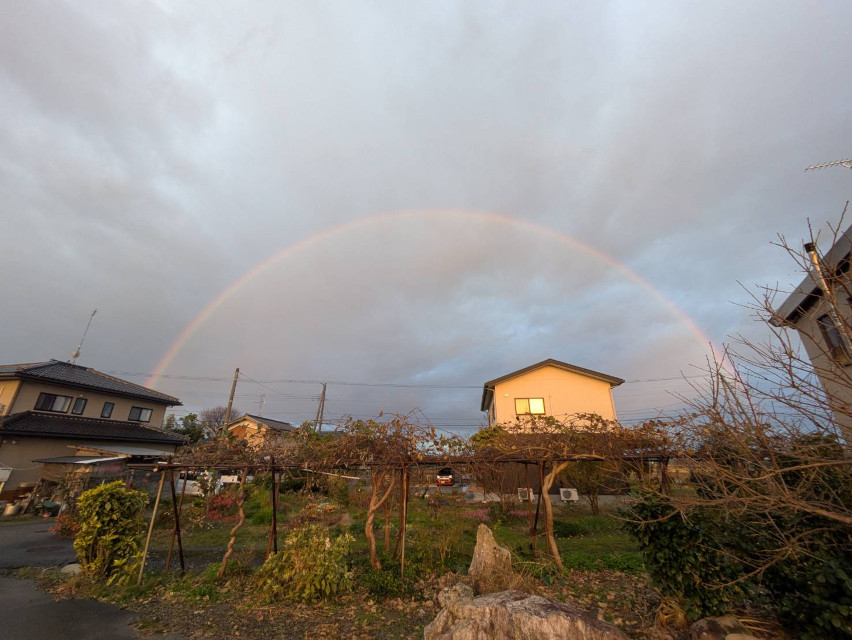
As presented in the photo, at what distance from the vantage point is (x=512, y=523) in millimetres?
14172

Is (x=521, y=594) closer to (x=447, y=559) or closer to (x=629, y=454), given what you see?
(x=447, y=559)

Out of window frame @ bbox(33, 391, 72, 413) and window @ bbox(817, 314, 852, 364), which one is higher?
window frame @ bbox(33, 391, 72, 413)

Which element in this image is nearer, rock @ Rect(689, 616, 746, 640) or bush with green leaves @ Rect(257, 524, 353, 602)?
rock @ Rect(689, 616, 746, 640)

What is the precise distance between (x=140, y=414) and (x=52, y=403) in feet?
21.0

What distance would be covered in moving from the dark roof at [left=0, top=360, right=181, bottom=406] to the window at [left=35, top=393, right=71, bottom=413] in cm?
93

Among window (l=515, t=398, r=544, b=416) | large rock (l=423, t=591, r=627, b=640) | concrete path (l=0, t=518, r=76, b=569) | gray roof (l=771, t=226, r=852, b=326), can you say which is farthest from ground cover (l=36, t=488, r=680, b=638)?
window (l=515, t=398, r=544, b=416)

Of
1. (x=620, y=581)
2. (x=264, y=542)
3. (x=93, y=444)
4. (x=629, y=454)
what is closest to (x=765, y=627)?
(x=620, y=581)

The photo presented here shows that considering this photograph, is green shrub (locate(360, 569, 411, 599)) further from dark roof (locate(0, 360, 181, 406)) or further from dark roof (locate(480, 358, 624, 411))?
dark roof (locate(0, 360, 181, 406))

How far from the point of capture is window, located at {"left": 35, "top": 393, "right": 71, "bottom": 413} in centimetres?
2230

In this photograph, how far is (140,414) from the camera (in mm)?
28891

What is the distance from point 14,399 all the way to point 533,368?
102 ft

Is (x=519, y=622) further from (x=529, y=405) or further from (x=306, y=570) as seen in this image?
(x=529, y=405)

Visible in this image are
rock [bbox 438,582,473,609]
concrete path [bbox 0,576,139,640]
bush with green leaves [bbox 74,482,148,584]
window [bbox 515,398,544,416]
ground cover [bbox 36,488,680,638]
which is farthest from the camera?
window [bbox 515,398,544,416]

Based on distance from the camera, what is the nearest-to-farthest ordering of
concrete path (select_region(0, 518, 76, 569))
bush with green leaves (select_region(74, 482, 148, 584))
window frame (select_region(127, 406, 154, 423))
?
bush with green leaves (select_region(74, 482, 148, 584)), concrete path (select_region(0, 518, 76, 569)), window frame (select_region(127, 406, 154, 423))
